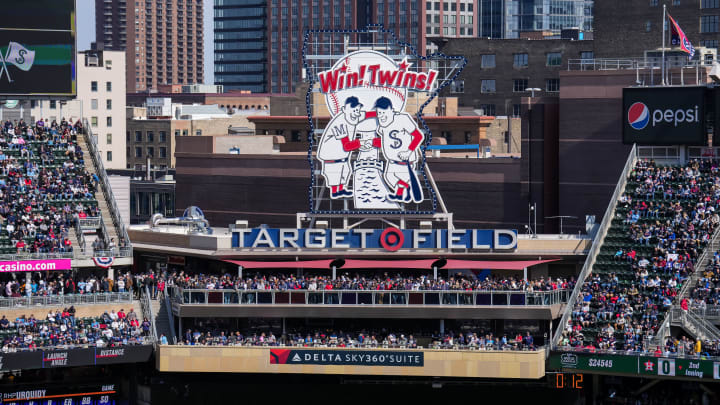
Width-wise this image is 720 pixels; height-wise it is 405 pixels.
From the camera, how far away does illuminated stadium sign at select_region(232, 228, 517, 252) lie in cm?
6488

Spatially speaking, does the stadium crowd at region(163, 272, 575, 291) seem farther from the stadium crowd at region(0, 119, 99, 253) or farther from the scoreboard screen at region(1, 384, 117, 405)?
the stadium crowd at region(0, 119, 99, 253)

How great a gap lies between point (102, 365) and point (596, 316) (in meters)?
23.4

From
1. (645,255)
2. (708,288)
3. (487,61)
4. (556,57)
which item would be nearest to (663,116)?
(645,255)

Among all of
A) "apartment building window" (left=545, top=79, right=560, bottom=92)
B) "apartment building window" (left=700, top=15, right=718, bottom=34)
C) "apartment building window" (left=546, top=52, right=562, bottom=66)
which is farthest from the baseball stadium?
"apartment building window" (left=546, top=52, right=562, bottom=66)

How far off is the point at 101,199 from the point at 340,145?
14.2 metres

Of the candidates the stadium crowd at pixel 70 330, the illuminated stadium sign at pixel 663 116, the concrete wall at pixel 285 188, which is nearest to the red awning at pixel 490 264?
the illuminated stadium sign at pixel 663 116

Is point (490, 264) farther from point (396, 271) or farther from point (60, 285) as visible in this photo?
point (60, 285)

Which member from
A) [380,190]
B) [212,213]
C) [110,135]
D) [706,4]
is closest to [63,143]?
[212,213]

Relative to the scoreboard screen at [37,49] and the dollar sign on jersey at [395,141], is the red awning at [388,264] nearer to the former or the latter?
the dollar sign on jersey at [395,141]

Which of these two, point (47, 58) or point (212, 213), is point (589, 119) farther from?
point (47, 58)

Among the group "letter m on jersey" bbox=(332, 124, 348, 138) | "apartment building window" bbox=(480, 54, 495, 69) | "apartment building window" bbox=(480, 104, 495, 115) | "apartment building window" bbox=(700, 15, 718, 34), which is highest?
"apartment building window" bbox=(700, 15, 718, 34)

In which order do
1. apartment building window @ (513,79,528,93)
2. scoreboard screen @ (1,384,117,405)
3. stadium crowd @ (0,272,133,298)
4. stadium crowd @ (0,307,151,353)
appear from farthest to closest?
apartment building window @ (513,79,528,93) < stadium crowd @ (0,272,133,298) < scoreboard screen @ (1,384,117,405) < stadium crowd @ (0,307,151,353)

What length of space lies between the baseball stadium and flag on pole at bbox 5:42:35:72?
3.56 meters

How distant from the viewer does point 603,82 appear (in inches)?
2810
